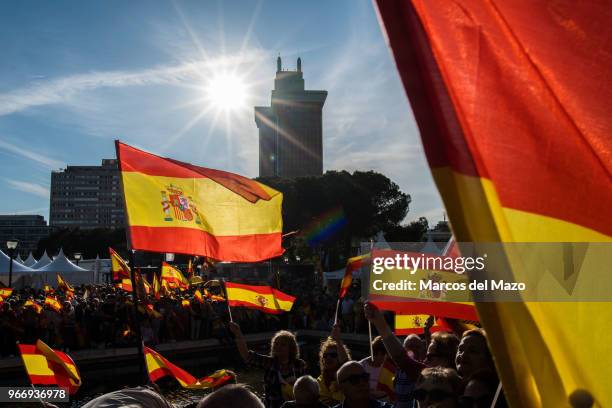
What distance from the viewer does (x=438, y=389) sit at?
2.88 metres

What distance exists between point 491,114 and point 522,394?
33.7 inches

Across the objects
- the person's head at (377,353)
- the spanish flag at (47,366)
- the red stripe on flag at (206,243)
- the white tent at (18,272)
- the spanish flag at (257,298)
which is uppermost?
the white tent at (18,272)

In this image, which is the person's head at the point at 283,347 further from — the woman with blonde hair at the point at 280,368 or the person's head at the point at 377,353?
the person's head at the point at 377,353

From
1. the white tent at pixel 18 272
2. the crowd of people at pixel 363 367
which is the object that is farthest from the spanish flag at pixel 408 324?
the white tent at pixel 18 272

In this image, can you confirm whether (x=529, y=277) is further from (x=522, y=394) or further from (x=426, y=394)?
(x=426, y=394)

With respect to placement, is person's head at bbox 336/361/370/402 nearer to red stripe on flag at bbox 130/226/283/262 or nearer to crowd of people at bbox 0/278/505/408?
crowd of people at bbox 0/278/505/408

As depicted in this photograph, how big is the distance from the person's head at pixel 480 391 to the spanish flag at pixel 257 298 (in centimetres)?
522

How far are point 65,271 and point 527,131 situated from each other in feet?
112

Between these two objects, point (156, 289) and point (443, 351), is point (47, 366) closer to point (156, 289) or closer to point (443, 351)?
point (443, 351)

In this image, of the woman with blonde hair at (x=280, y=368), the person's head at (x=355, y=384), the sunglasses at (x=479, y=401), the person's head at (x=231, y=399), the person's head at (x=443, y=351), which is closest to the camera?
the person's head at (x=231, y=399)

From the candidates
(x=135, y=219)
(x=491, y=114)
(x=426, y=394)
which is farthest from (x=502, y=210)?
(x=135, y=219)

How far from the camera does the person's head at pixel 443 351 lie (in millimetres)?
4074

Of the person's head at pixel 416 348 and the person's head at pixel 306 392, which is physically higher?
the person's head at pixel 416 348

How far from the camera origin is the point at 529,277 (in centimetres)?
158
